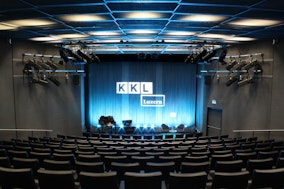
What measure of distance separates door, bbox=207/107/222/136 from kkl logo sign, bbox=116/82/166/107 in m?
4.14

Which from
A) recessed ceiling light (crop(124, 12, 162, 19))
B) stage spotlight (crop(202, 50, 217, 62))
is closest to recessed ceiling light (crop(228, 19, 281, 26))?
recessed ceiling light (crop(124, 12, 162, 19))

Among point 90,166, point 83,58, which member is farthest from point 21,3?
point 83,58

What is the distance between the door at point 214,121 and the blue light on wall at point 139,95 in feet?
8.06

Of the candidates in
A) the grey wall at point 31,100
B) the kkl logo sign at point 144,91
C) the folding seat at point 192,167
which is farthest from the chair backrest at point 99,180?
the kkl logo sign at point 144,91

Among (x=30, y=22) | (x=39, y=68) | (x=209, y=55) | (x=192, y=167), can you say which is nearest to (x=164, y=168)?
(x=192, y=167)

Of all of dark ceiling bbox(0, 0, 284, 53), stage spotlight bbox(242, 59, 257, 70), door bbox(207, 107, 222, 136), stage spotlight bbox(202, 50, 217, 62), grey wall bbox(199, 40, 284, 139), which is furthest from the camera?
door bbox(207, 107, 222, 136)

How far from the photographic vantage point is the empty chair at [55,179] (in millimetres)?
3795

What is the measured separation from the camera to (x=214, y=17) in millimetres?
6668

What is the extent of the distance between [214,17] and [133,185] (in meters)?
5.57

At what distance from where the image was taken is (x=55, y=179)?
3807 mm

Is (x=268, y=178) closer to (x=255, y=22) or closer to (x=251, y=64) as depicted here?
(x=255, y=22)

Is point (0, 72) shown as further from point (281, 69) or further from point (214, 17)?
point (281, 69)

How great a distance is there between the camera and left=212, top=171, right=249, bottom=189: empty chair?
3.79 meters

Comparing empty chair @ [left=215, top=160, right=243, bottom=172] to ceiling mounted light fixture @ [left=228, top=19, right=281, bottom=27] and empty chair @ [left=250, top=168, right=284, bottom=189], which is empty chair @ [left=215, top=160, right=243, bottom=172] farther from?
ceiling mounted light fixture @ [left=228, top=19, right=281, bottom=27]
